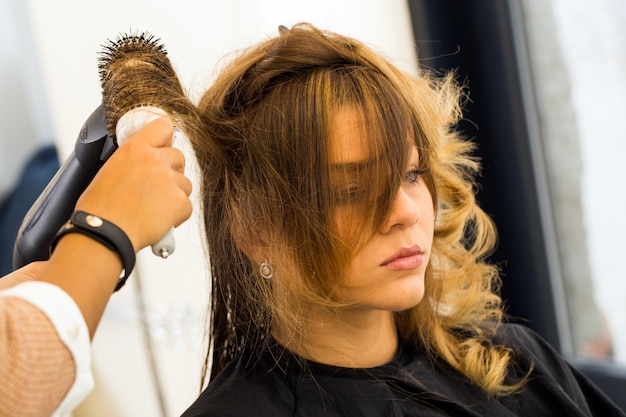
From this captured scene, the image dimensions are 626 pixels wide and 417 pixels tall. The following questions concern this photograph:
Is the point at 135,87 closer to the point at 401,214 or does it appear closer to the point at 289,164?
the point at 289,164

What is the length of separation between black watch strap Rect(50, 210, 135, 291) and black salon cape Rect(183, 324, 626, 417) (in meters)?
0.40

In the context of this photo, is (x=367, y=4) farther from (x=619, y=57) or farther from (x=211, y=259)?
(x=211, y=259)

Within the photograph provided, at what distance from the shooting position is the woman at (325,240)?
41.8 inches

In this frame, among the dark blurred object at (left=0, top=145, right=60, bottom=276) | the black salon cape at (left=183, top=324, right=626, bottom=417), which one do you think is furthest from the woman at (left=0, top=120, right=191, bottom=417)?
the dark blurred object at (left=0, top=145, right=60, bottom=276)

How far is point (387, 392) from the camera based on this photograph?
116 centimetres

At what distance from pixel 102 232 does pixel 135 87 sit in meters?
0.26

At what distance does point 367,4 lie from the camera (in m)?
1.89

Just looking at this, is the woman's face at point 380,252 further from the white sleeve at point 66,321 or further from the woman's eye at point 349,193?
the white sleeve at point 66,321

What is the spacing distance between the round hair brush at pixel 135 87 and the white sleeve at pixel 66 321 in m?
0.24

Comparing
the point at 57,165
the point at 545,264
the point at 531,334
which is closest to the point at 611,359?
the point at 545,264

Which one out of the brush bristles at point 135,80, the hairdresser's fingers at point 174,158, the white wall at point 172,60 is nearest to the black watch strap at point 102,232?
the hairdresser's fingers at point 174,158

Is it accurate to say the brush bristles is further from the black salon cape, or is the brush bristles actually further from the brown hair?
the black salon cape

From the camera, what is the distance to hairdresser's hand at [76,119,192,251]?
0.73 m

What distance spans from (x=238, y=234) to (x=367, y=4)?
37.1 inches
